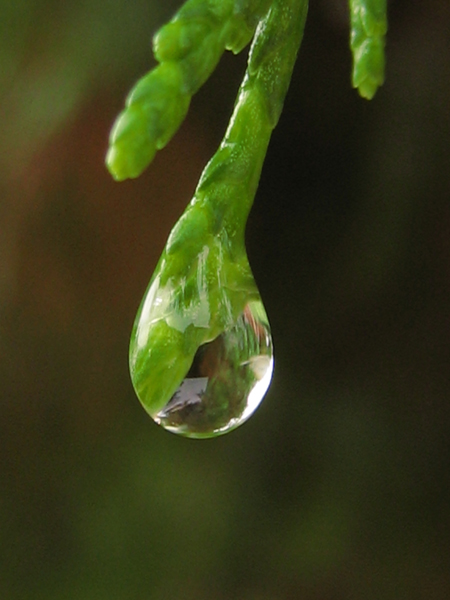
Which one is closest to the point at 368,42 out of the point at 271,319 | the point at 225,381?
the point at 225,381

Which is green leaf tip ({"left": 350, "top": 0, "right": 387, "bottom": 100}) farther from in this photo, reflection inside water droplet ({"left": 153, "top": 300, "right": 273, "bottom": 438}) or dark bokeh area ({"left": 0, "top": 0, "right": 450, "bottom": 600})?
dark bokeh area ({"left": 0, "top": 0, "right": 450, "bottom": 600})

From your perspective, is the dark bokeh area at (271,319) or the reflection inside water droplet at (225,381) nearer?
the reflection inside water droplet at (225,381)

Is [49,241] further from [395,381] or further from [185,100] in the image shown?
[185,100]

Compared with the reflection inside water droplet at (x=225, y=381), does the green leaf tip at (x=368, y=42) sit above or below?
above

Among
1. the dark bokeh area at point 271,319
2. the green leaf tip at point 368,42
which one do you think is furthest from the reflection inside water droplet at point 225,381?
the dark bokeh area at point 271,319

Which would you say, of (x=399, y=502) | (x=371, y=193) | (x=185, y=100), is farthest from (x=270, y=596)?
(x=185, y=100)

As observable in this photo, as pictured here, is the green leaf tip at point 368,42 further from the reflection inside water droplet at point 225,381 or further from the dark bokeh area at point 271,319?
the dark bokeh area at point 271,319

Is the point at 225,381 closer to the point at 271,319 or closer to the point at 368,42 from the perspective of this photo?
the point at 368,42
